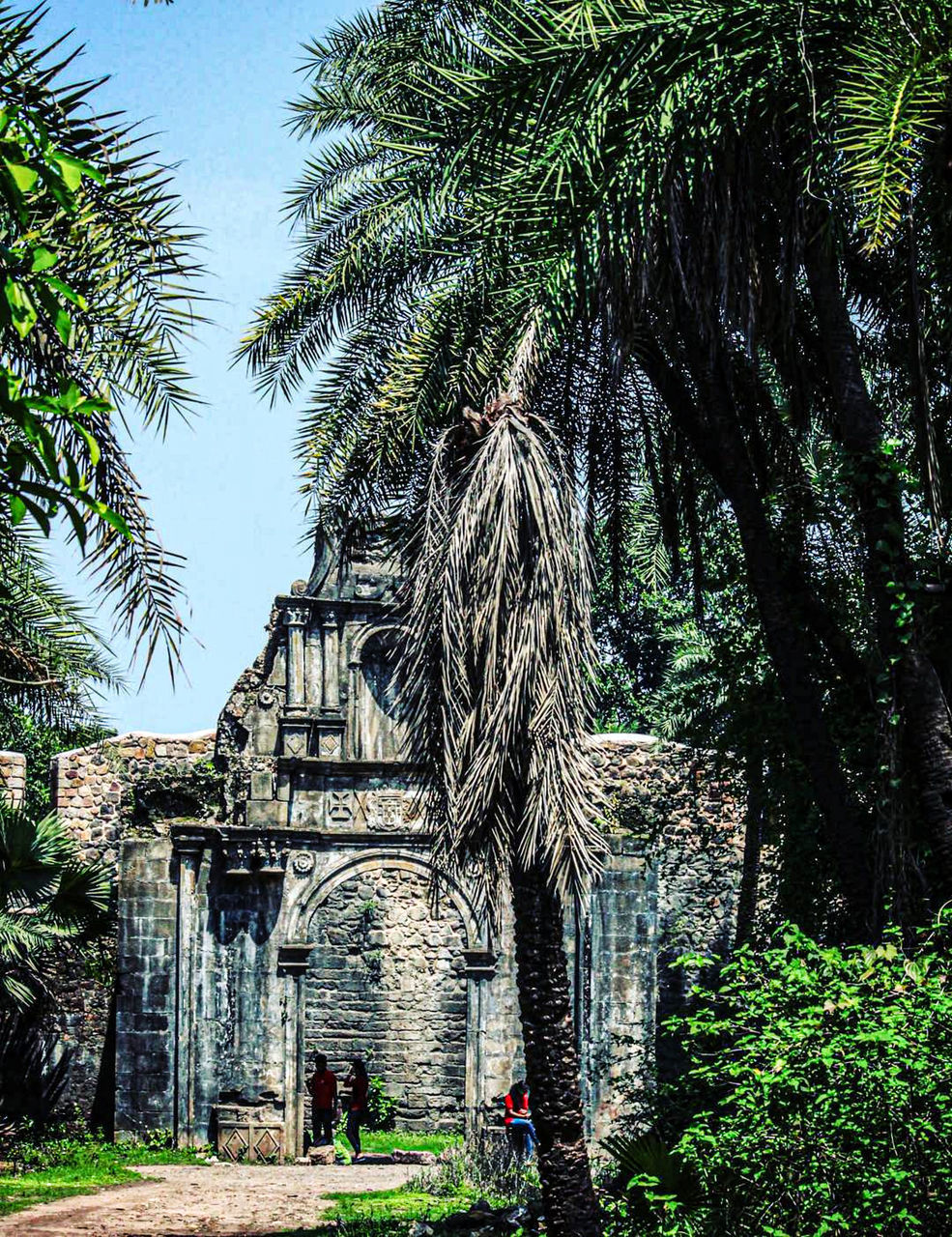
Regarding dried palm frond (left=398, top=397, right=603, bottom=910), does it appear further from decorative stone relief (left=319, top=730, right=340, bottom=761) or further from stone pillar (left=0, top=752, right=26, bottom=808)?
stone pillar (left=0, top=752, right=26, bottom=808)

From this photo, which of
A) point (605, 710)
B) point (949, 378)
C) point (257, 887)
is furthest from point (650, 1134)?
point (605, 710)

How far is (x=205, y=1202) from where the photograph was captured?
1435 centimetres

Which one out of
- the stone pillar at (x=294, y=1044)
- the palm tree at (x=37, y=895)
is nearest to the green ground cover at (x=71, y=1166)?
the stone pillar at (x=294, y=1044)

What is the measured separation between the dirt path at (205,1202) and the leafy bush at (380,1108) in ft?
13.3

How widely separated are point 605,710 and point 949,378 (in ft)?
60.1

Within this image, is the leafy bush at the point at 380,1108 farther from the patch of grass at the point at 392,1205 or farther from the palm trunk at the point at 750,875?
the patch of grass at the point at 392,1205

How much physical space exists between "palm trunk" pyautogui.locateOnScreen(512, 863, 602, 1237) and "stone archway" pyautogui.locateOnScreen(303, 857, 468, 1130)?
12232mm

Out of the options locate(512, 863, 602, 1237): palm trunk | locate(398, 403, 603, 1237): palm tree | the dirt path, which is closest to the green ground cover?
the dirt path

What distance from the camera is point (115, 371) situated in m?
7.84

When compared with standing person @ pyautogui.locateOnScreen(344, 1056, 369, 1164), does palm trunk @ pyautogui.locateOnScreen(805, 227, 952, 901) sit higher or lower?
higher

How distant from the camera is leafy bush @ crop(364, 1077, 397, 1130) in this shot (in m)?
22.1

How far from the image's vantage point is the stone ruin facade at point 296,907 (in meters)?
18.4

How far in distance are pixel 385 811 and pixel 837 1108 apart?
13.5m

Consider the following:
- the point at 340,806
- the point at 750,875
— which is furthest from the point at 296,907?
the point at 750,875
